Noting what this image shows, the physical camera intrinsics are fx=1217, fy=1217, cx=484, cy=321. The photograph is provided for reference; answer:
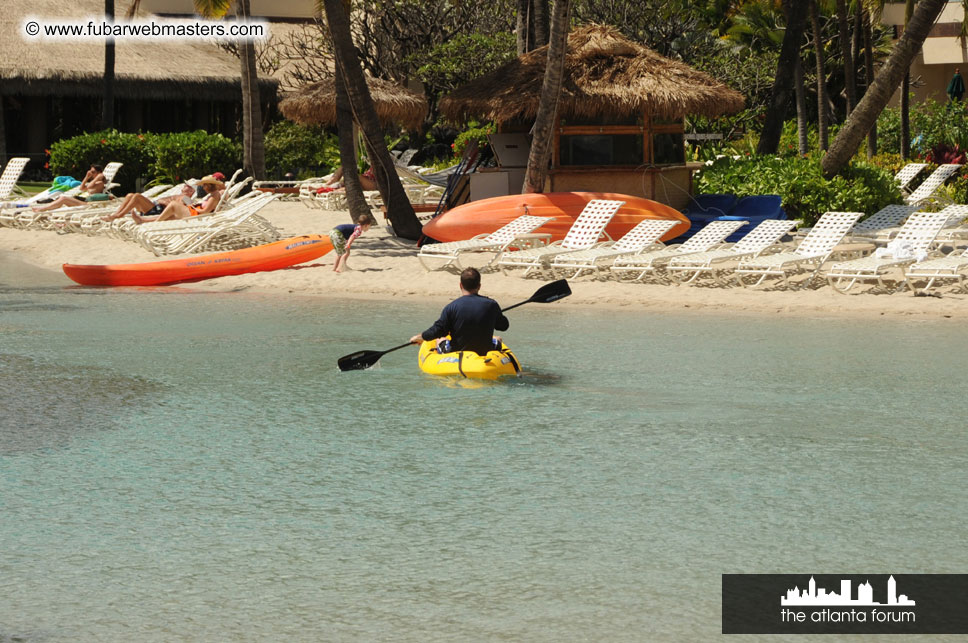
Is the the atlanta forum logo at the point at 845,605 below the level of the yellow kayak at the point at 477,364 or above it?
→ below

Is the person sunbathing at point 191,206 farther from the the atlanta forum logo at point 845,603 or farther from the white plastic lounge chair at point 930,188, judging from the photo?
the the atlanta forum logo at point 845,603

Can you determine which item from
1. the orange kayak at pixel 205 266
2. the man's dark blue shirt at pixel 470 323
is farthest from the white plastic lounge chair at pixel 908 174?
the man's dark blue shirt at pixel 470 323

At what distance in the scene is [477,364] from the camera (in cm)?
1009

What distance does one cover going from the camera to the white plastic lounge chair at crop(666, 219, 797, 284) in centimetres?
1548

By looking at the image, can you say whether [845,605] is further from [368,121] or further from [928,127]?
[928,127]

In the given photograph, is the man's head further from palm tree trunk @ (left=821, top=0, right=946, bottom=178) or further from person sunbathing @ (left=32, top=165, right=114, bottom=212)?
person sunbathing @ (left=32, top=165, right=114, bottom=212)

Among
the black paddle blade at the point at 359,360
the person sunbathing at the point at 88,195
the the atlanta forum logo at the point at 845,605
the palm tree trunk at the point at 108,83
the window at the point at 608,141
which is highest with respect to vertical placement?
the palm tree trunk at the point at 108,83

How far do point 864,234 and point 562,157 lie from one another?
5133 millimetres

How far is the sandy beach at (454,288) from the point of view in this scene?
46.7 feet

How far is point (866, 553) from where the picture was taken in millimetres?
6125

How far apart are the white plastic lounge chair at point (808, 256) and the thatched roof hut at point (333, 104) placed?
11.7m

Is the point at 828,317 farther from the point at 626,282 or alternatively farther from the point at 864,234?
the point at 864,234

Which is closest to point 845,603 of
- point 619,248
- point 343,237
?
point 619,248

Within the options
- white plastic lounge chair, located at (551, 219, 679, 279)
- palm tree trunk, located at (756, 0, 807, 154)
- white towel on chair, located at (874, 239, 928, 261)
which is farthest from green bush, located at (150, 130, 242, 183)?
white towel on chair, located at (874, 239, 928, 261)
